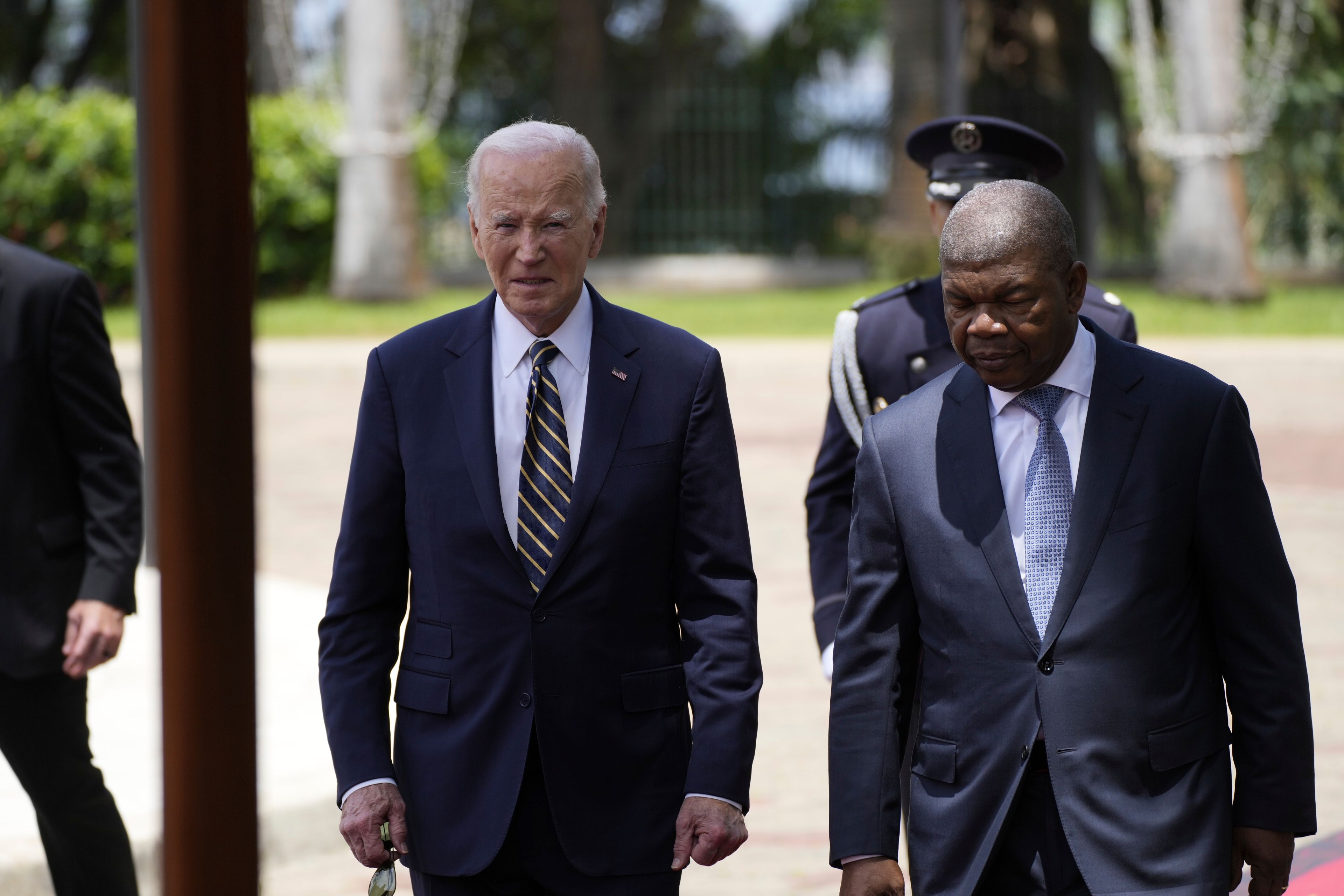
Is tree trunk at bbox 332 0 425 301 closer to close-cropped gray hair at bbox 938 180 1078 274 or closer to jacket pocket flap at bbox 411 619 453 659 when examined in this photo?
jacket pocket flap at bbox 411 619 453 659

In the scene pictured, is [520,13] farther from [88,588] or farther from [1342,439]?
[88,588]

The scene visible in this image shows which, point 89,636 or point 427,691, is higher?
point 427,691

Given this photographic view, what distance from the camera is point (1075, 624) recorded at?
7.77 feet

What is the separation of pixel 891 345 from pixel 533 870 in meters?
1.51

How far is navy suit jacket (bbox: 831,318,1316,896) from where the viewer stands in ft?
7.71

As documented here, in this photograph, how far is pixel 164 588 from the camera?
1077 millimetres

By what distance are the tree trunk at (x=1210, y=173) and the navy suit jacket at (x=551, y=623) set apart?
17220 millimetres

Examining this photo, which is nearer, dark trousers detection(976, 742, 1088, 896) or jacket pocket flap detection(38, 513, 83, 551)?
dark trousers detection(976, 742, 1088, 896)

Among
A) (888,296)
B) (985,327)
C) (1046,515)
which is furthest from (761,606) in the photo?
(985,327)

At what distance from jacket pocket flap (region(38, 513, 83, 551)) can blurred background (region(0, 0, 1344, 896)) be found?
3.83 m

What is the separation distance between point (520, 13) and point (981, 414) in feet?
86.4

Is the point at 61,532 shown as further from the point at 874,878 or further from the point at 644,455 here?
the point at 874,878

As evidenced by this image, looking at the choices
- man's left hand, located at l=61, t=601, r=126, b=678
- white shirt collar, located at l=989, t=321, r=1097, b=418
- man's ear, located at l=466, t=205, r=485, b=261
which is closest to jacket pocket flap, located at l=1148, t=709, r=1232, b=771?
white shirt collar, located at l=989, t=321, r=1097, b=418

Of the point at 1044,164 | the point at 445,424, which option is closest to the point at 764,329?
the point at 1044,164
